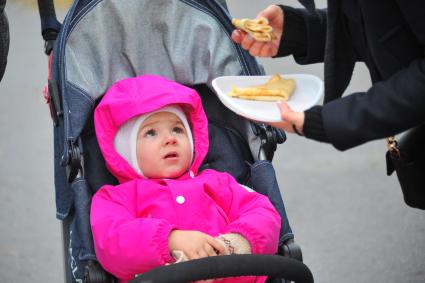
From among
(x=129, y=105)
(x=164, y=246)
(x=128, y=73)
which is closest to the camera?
(x=164, y=246)

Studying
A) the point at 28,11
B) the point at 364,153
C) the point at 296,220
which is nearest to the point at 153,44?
the point at 296,220

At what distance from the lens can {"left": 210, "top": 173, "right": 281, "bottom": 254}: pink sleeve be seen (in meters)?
1.99

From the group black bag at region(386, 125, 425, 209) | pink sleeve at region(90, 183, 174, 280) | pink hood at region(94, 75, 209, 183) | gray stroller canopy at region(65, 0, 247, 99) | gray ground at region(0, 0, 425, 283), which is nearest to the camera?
black bag at region(386, 125, 425, 209)

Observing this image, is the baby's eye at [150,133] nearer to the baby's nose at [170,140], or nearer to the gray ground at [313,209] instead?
the baby's nose at [170,140]

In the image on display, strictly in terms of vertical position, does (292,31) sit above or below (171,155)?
above

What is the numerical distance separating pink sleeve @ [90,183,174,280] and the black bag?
1.90 ft

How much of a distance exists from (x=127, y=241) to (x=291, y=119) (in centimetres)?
53

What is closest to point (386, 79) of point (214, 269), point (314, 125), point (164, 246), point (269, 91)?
point (314, 125)

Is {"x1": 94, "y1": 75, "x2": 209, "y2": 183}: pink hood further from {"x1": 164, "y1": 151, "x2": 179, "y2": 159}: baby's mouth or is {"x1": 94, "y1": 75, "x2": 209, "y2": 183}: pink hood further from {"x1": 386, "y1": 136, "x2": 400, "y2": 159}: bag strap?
{"x1": 386, "y1": 136, "x2": 400, "y2": 159}: bag strap

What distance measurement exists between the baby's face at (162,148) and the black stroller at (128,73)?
15 cm

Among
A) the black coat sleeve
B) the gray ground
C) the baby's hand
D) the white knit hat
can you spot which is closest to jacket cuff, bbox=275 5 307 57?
the black coat sleeve

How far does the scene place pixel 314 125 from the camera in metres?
1.66

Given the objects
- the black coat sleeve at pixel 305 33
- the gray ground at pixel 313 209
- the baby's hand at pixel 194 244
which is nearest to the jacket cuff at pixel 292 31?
the black coat sleeve at pixel 305 33

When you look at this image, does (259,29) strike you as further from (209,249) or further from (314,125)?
(209,249)
